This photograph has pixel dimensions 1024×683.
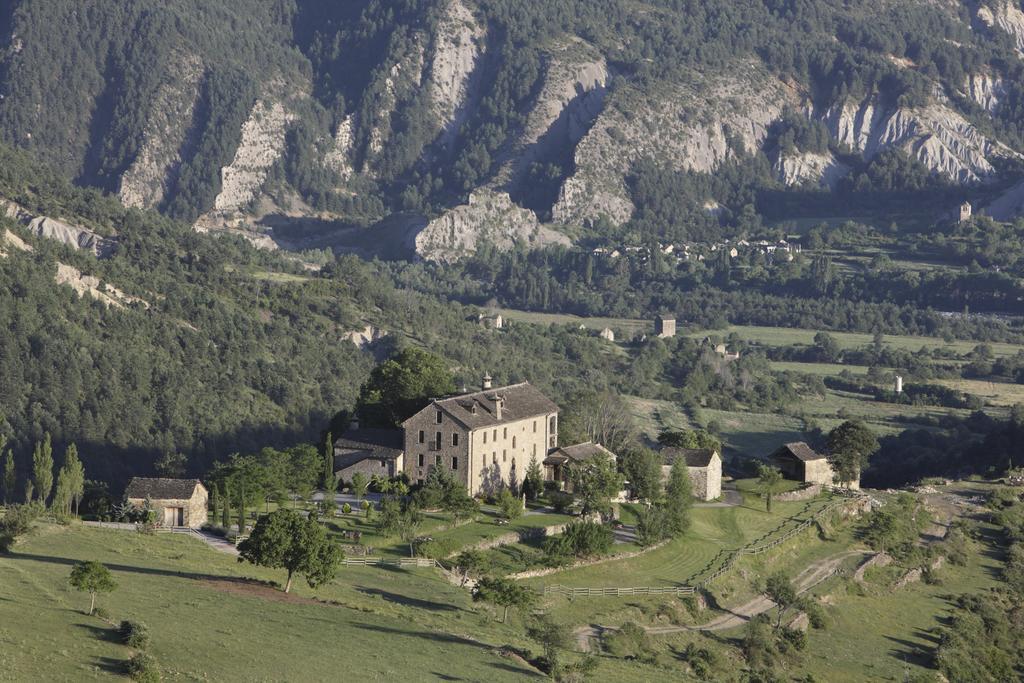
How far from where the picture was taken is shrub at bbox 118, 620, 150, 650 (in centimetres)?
6031

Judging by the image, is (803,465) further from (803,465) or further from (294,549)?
(294,549)

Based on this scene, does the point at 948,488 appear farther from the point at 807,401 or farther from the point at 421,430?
the point at 807,401

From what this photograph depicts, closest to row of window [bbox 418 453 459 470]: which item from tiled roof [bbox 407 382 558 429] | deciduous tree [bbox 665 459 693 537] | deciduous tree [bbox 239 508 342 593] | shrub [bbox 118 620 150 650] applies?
tiled roof [bbox 407 382 558 429]

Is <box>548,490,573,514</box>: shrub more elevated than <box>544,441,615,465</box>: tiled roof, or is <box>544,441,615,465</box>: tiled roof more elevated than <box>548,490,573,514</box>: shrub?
<box>544,441,615,465</box>: tiled roof

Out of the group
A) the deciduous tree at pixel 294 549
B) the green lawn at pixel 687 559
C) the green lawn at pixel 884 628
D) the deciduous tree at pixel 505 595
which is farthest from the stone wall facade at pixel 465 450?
the deciduous tree at pixel 294 549

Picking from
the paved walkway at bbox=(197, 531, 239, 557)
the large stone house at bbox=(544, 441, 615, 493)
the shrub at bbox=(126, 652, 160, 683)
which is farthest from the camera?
the large stone house at bbox=(544, 441, 615, 493)

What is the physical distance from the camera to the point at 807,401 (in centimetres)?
19512

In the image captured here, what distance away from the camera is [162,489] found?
292ft

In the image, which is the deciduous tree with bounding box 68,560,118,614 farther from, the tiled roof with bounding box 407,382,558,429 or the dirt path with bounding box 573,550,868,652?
the tiled roof with bounding box 407,382,558,429

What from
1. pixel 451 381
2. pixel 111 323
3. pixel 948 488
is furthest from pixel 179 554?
pixel 111 323

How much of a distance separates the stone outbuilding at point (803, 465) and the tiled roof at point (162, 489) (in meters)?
43.2

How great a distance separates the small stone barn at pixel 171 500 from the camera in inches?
3467

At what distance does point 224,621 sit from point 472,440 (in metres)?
32.4

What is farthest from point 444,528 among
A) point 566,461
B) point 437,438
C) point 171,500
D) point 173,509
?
point 566,461
